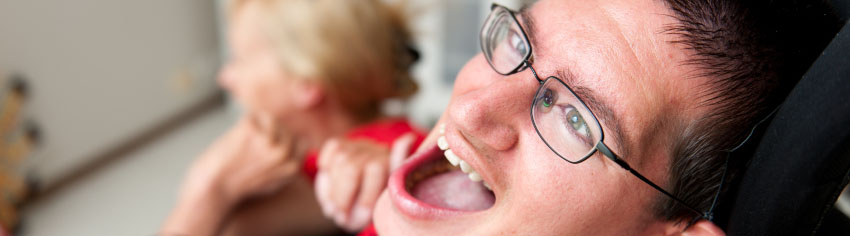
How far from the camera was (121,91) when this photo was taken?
2.28m

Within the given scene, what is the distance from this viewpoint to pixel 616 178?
691mm

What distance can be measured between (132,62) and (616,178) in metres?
2.07

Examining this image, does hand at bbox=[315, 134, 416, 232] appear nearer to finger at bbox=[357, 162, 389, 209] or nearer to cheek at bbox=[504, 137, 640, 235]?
finger at bbox=[357, 162, 389, 209]

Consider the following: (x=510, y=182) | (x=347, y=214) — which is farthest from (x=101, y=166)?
(x=510, y=182)

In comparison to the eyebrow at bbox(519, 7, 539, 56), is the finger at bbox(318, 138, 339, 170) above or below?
below

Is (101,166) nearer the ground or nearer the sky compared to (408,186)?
nearer the ground

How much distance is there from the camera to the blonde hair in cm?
156

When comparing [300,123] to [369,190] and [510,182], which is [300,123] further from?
[510,182]

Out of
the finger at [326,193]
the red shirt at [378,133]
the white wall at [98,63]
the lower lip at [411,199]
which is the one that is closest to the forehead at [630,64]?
the lower lip at [411,199]

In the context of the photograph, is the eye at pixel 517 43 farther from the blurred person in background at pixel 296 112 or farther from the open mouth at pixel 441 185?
the blurred person in background at pixel 296 112

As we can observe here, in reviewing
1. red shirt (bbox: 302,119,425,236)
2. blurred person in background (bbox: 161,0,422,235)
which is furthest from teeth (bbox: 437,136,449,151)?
red shirt (bbox: 302,119,425,236)

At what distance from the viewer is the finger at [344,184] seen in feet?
3.68

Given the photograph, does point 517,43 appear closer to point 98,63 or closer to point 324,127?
point 324,127

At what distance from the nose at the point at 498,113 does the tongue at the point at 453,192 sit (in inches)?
8.5
